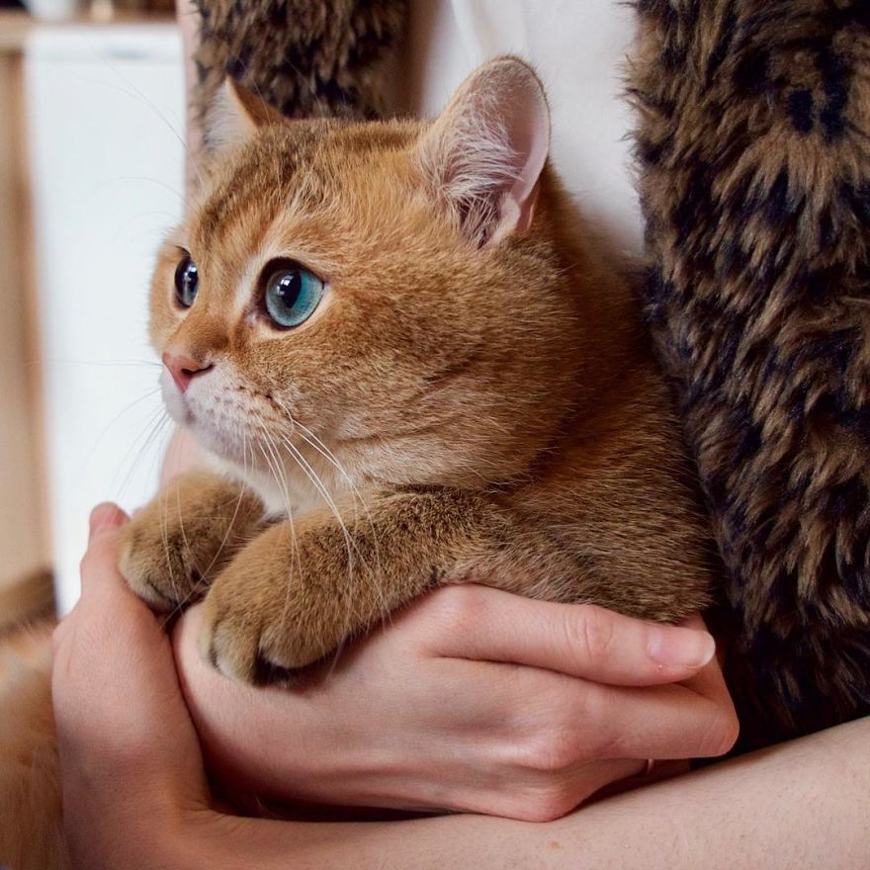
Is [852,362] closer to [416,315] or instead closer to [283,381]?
[416,315]

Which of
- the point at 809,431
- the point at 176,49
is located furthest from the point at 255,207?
the point at 176,49

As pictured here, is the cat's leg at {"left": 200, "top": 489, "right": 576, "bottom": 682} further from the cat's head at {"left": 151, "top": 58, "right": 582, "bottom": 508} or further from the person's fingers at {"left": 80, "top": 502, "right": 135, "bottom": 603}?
the person's fingers at {"left": 80, "top": 502, "right": 135, "bottom": 603}

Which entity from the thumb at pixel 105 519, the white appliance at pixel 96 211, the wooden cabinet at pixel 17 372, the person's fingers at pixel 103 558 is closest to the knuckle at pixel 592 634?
the person's fingers at pixel 103 558

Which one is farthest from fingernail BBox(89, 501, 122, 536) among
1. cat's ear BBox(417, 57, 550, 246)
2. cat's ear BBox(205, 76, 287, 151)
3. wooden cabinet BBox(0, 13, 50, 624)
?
wooden cabinet BBox(0, 13, 50, 624)

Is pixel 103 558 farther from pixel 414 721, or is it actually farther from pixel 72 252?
pixel 72 252

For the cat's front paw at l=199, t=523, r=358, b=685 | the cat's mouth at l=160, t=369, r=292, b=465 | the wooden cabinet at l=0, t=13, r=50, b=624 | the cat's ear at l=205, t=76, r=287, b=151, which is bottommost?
the wooden cabinet at l=0, t=13, r=50, b=624

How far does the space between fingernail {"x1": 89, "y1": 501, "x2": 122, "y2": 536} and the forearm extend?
16.7 inches

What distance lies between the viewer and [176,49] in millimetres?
1979

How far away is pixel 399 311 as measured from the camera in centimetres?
73

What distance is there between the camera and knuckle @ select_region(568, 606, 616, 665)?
69cm

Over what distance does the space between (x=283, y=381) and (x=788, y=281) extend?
41 centimetres

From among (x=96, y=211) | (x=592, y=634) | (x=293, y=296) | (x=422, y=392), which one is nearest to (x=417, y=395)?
(x=422, y=392)

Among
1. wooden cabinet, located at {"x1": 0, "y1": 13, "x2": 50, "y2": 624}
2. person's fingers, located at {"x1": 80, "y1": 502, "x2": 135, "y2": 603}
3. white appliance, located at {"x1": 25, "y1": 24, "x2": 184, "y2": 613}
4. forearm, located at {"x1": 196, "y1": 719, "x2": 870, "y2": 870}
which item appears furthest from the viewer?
wooden cabinet, located at {"x1": 0, "y1": 13, "x2": 50, "y2": 624}

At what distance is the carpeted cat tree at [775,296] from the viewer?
657 millimetres
